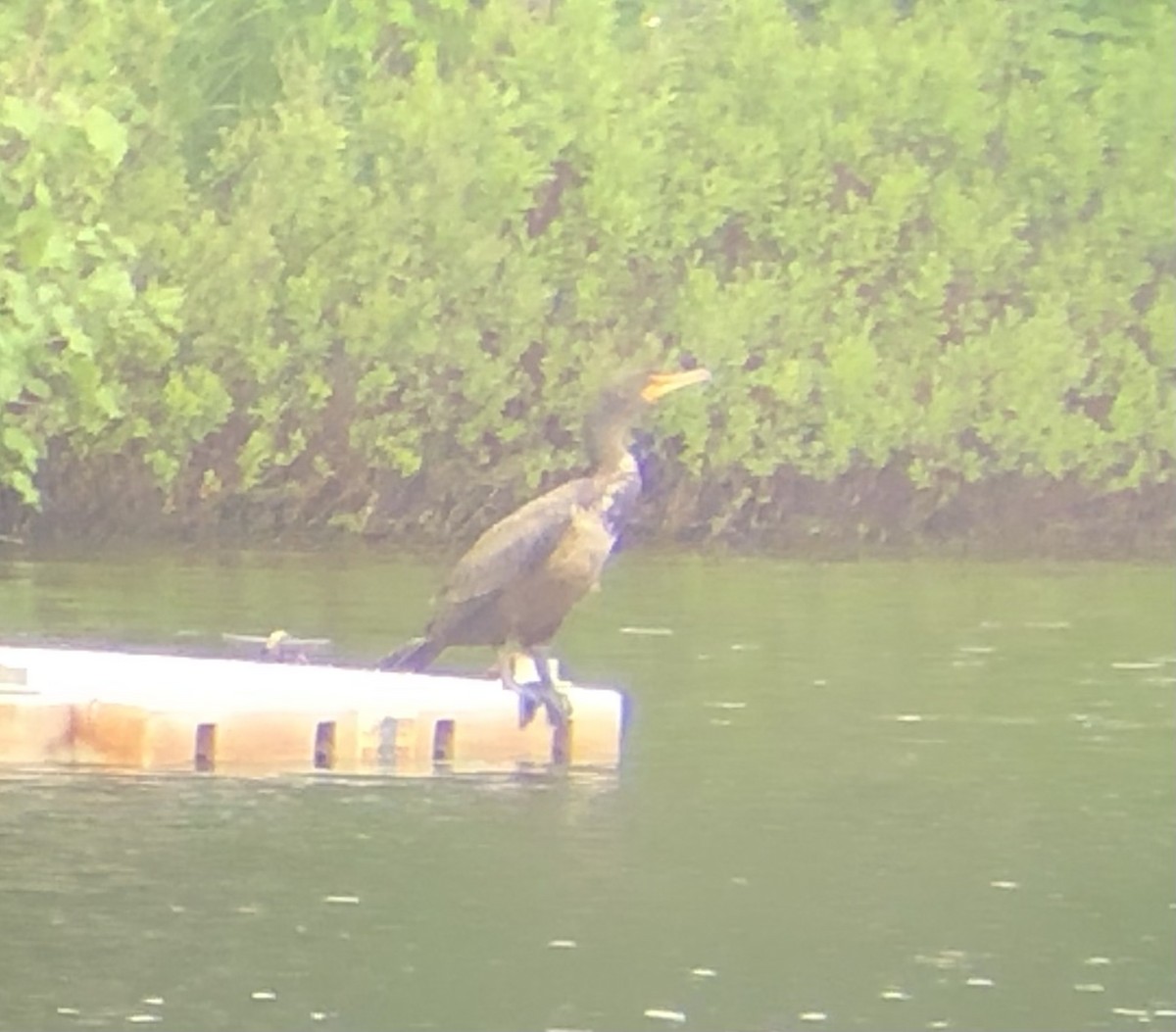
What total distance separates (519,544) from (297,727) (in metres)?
1.28

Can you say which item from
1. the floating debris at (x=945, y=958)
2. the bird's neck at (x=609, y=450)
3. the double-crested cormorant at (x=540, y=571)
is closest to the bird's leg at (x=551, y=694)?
the double-crested cormorant at (x=540, y=571)

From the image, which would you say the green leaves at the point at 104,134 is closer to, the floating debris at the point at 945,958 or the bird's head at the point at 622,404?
the bird's head at the point at 622,404

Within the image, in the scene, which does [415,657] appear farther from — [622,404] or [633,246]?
[633,246]

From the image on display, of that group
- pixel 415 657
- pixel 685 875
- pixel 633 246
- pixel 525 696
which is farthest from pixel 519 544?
pixel 633 246

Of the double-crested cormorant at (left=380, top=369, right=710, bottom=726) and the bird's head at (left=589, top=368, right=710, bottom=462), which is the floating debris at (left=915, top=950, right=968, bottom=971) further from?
the bird's head at (left=589, top=368, right=710, bottom=462)

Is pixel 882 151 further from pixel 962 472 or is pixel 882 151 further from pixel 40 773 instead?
pixel 40 773

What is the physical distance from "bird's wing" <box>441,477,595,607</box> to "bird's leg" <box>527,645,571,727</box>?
437 mm

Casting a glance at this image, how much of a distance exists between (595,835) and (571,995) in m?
3.16

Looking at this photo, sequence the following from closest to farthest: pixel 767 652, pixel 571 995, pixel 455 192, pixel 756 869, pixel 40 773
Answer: pixel 571 995 < pixel 756 869 < pixel 40 773 < pixel 767 652 < pixel 455 192

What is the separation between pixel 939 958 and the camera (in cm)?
1327

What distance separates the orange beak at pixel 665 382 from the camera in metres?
17.8

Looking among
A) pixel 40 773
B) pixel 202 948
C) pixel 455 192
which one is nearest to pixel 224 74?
pixel 455 192

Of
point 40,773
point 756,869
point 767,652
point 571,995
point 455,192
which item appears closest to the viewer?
point 571,995

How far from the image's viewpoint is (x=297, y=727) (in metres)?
17.3
